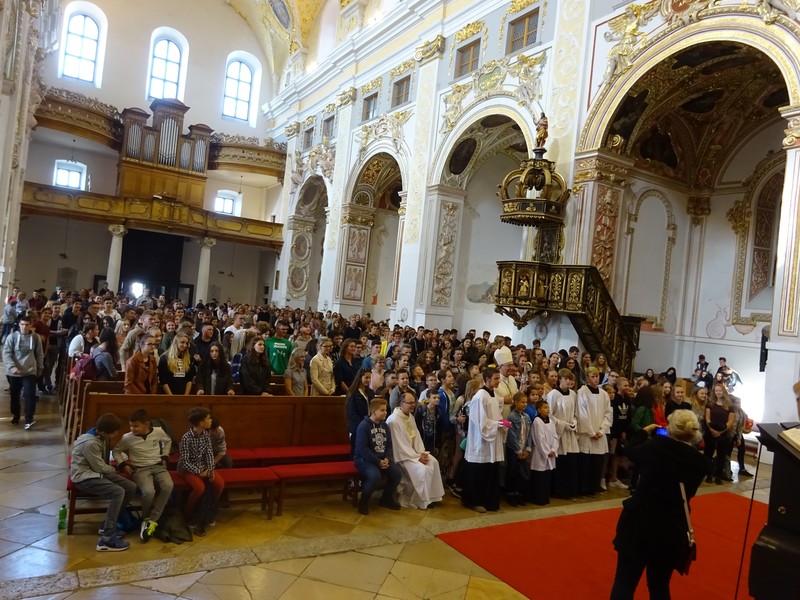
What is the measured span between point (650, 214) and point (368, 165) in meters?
9.00

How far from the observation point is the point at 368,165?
1819cm

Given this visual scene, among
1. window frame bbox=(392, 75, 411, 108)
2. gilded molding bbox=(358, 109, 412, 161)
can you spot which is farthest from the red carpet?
window frame bbox=(392, 75, 411, 108)

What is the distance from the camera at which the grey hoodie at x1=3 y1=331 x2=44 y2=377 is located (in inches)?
278

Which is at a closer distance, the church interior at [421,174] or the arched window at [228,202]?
the church interior at [421,174]

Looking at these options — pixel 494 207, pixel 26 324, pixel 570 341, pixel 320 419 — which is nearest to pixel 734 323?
pixel 570 341

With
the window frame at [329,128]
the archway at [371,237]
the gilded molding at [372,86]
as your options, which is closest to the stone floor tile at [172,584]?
the archway at [371,237]

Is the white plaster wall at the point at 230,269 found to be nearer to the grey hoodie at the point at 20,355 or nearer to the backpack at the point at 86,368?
the grey hoodie at the point at 20,355

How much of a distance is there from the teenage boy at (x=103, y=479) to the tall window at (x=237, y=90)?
78.1 feet

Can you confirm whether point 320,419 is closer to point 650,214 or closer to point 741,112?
point 650,214

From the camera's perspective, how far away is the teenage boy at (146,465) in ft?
14.7

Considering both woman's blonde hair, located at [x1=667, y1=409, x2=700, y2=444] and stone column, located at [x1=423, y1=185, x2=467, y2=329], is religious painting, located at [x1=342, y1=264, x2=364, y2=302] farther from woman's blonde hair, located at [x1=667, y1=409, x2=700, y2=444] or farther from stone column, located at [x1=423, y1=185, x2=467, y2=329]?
woman's blonde hair, located at [x1=667, y1=409, x2=700, y2=444]

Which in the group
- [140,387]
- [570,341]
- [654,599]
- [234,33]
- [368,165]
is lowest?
[654,599]

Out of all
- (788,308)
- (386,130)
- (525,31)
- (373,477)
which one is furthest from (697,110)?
(373,477)

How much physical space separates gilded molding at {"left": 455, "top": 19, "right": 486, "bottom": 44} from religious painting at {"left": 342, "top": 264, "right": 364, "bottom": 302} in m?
7.85
